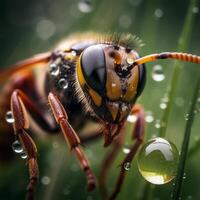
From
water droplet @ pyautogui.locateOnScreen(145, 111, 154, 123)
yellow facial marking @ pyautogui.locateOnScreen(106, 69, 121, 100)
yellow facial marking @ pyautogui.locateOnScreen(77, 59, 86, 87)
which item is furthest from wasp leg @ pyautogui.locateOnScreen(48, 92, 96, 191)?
water droplet @ pyautogui.locateOnScreen(145, 111, 154, 123)

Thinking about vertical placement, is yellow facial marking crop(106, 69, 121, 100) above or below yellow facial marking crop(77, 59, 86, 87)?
below

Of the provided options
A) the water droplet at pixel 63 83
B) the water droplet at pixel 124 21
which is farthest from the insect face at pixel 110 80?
the water droplet at pixel 124 21

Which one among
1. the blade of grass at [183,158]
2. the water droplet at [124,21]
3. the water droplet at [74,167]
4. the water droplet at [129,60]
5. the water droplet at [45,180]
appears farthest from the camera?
the water droplet at [124,21]

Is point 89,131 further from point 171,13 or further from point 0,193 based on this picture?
point 171,13

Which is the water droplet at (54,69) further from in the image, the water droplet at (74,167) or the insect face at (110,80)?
the water droplet at (74,167)

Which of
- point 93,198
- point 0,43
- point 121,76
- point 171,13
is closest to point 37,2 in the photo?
point 0,43

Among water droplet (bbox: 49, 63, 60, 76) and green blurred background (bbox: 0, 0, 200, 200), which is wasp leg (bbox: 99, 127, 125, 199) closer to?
green blurred background (bbox: 0, 0, 200, 200)

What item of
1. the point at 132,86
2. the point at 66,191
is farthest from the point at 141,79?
the point at 66,191
